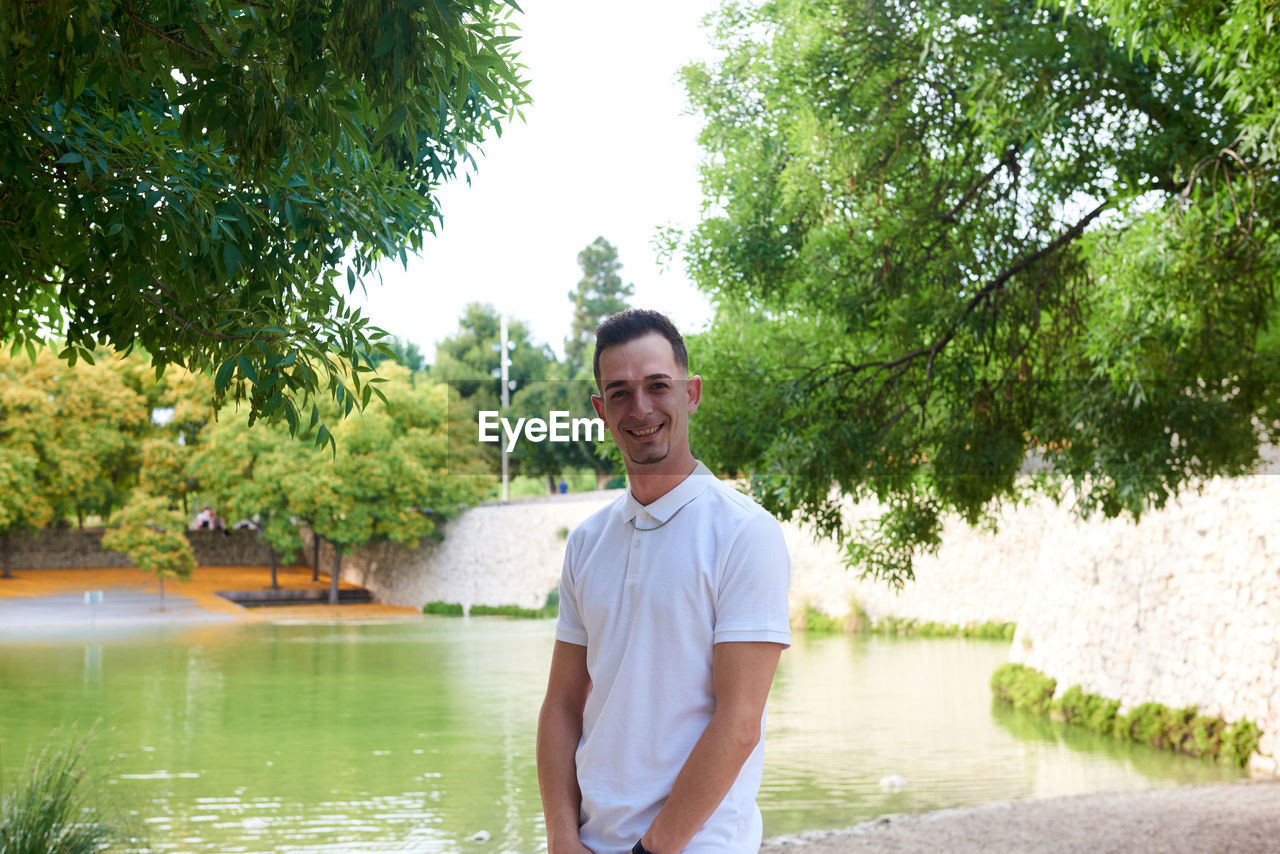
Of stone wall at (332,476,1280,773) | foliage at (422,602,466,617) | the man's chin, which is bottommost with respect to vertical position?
foliage at (422,602,466,617)

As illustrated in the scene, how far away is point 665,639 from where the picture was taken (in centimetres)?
157

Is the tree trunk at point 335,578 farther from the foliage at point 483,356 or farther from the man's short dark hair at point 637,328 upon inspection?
the man's short dark hair at point 637,328

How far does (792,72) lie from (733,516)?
509 centimetres

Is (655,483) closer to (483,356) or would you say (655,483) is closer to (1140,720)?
(1140,720)

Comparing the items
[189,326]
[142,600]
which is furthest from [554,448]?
[189,326]

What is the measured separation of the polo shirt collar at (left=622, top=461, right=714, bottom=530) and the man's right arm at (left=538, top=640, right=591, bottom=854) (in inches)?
10.3

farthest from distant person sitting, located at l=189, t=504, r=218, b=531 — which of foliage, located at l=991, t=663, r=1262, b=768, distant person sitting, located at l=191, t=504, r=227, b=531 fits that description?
foliage, located at l=991, t=663, r=1262, b=768

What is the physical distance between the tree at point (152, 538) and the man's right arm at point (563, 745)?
Answer: 26510 mm

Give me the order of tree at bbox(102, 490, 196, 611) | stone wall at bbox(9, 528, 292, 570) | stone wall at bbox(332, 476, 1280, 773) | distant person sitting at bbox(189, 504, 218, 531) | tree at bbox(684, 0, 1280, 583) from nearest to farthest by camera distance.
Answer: tree at bbox(684, 0, 1280, 583) → stone wall at bbox(332, 476, 1280, 773) → tree at bbox(102, 490, 196, 611) → stone wall at bbox(9, 528, 292, 570) → distant person sitting at bbox(189, 504, 218, 531)

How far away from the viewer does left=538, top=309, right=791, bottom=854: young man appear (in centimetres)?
152

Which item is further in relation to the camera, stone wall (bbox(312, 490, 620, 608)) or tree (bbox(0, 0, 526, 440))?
stone wall (bbox(312, 490, 620, 608))

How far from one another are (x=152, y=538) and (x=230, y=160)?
84.5ft

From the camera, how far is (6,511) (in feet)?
84.2

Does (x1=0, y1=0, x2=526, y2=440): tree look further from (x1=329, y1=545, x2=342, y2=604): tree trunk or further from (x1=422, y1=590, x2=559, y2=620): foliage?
(x1=329, y1=545, x2=342, y2=604): tree trunk
